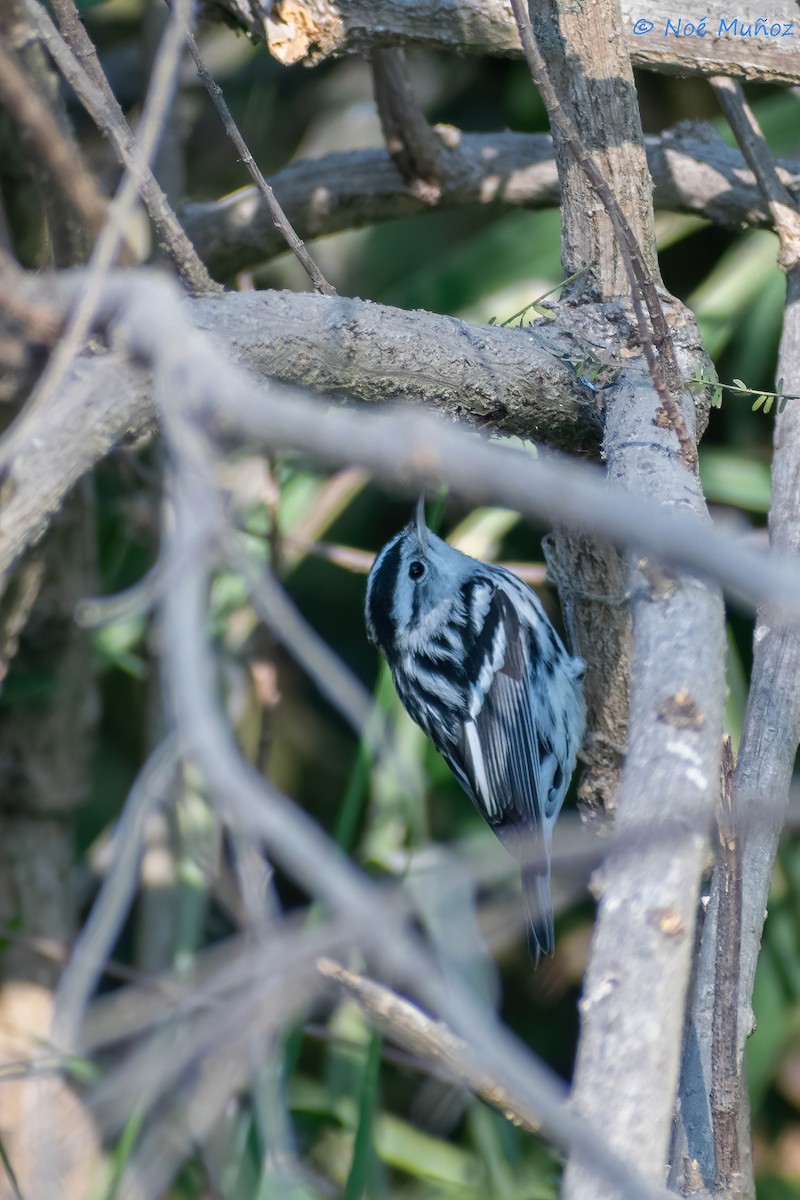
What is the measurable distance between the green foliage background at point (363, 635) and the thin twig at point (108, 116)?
1170 mm

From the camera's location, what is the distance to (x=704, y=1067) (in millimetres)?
2084

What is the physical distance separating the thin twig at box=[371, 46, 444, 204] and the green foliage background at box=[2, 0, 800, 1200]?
25.3 inches

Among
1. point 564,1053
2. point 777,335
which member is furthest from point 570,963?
point 777,335

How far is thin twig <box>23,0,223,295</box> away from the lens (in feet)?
5.81

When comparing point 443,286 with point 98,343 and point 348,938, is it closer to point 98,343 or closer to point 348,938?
point 98,343

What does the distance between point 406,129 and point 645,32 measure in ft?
2.28

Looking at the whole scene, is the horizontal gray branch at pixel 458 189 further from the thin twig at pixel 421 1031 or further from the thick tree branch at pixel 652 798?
the thin twig at pixel 421 1031

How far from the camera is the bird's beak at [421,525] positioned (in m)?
3.07

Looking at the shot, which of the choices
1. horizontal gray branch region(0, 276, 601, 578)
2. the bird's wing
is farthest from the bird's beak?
horizontal gray branch region(0, 276, 601, 578)

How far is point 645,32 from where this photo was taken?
2.53 m

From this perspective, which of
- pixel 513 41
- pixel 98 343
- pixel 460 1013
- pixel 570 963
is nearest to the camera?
pixel 460 1013

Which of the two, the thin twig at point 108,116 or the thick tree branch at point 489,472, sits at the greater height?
the thin twig at point 108,116

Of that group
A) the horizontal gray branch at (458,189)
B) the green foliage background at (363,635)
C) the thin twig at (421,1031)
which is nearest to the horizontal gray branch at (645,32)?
the horizontal gray branch at (458,189)

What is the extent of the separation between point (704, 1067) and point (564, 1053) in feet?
9.40
